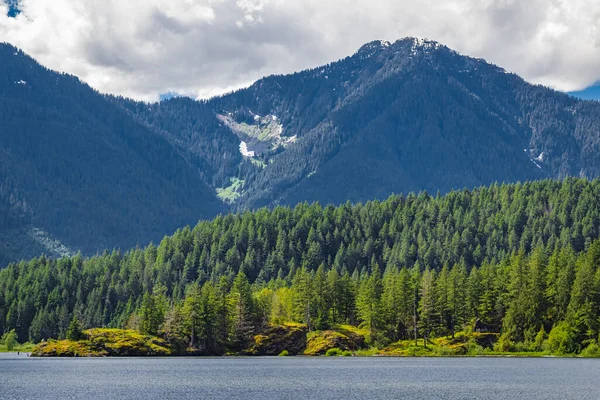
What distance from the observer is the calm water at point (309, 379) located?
105m

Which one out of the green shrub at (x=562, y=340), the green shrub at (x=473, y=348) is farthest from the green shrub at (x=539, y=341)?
the green shrub at (x=473, y=348)

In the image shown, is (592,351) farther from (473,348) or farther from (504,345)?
(473,348)

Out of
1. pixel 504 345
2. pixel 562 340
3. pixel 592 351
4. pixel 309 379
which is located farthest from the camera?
pixel 504 345

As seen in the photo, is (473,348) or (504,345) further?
(473,348)

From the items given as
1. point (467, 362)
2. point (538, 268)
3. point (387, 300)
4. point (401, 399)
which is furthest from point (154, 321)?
point (401, 399)

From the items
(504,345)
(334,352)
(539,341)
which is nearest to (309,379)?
(504,345)

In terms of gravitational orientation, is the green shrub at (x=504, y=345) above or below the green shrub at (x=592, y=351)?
above

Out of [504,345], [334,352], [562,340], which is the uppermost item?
[562,340]

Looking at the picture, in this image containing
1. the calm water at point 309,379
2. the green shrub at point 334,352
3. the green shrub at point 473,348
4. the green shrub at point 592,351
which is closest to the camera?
the calm water at point 309,379

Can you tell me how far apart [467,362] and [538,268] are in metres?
32.8

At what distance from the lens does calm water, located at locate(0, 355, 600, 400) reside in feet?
343

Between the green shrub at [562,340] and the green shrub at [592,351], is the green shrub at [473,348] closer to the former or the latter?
the green shrub at [562,340]

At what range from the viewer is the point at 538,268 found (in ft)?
590

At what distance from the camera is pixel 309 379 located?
126m
